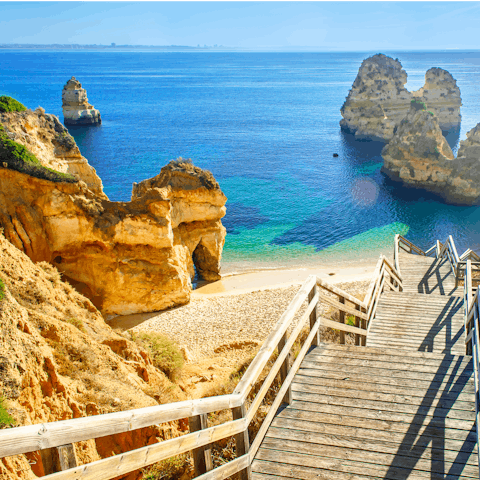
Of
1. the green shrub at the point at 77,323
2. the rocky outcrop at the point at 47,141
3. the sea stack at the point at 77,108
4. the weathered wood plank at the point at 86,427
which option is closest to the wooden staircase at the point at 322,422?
the weathered wood plank at the point at 86,427

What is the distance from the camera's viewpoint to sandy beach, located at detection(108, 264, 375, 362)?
1783 centimetres

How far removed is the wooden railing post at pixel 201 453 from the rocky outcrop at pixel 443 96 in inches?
3233

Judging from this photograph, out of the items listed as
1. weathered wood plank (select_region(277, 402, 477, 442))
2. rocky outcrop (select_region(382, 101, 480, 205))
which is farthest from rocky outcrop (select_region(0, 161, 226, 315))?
rocky outcrop (select_region(382, 101, 480, 205))

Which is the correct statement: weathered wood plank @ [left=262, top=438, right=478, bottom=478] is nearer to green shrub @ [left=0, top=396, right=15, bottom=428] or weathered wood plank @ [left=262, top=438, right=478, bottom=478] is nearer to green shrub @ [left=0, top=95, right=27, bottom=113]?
green shrub @ [left=0, top=396, right=15, bottom=428]

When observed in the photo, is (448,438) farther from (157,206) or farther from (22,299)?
(157,206)

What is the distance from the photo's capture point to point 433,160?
44.6 metres

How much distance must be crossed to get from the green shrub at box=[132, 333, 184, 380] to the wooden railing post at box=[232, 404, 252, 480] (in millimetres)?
7311

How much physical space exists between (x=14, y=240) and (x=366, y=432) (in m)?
16.4

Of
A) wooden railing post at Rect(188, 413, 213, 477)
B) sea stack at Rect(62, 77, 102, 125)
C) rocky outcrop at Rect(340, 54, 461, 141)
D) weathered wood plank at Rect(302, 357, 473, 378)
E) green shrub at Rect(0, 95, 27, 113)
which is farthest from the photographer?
sea stack at Rect(62, 77, 102, 125)

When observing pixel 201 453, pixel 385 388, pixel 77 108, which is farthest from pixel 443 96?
pixel 201 453

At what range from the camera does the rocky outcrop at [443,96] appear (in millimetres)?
75000

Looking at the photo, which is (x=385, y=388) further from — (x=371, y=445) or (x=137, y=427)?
(x=137, y=427)

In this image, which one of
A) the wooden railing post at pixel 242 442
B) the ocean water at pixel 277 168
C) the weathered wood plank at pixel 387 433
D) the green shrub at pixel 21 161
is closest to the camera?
the wooden railing post at pixel 242 442

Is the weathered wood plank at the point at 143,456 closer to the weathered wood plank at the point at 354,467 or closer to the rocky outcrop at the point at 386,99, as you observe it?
the weathered wood plank at the point at 354,467
